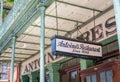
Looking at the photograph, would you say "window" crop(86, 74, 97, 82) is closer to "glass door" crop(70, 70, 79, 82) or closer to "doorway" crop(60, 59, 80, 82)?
"doorway" crop(60, 59, 80, 82)

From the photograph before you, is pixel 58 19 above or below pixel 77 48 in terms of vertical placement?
above

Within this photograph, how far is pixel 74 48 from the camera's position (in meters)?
6.02

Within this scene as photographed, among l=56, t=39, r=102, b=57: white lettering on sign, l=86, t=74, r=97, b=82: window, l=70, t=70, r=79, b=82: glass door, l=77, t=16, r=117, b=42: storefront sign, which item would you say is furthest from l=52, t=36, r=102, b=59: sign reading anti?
l=70, t=70, r=79, b=82: glass door

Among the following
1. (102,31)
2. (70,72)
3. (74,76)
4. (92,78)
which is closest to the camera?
(92,78)

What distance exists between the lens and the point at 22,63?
1379 cm

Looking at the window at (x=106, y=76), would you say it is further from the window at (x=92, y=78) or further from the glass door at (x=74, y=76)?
the glass door at (x=74, y=76)

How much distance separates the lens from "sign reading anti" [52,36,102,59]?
18.6ft

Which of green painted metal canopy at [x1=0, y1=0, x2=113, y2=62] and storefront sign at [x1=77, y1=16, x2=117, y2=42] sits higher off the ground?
green painted metal canopy at [x1=0, y1=0, x2=113, y2=62]

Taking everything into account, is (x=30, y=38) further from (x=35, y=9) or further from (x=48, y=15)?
(x=35, y=9)

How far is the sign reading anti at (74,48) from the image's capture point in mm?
5684

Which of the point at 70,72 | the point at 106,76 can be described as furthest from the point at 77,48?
the point at 70,72

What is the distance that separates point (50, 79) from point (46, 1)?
453 cm

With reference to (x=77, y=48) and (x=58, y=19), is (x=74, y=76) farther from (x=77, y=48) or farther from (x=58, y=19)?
(x=77, y=48)

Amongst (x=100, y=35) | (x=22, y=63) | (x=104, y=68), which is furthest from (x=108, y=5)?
(x=22, y=63)
